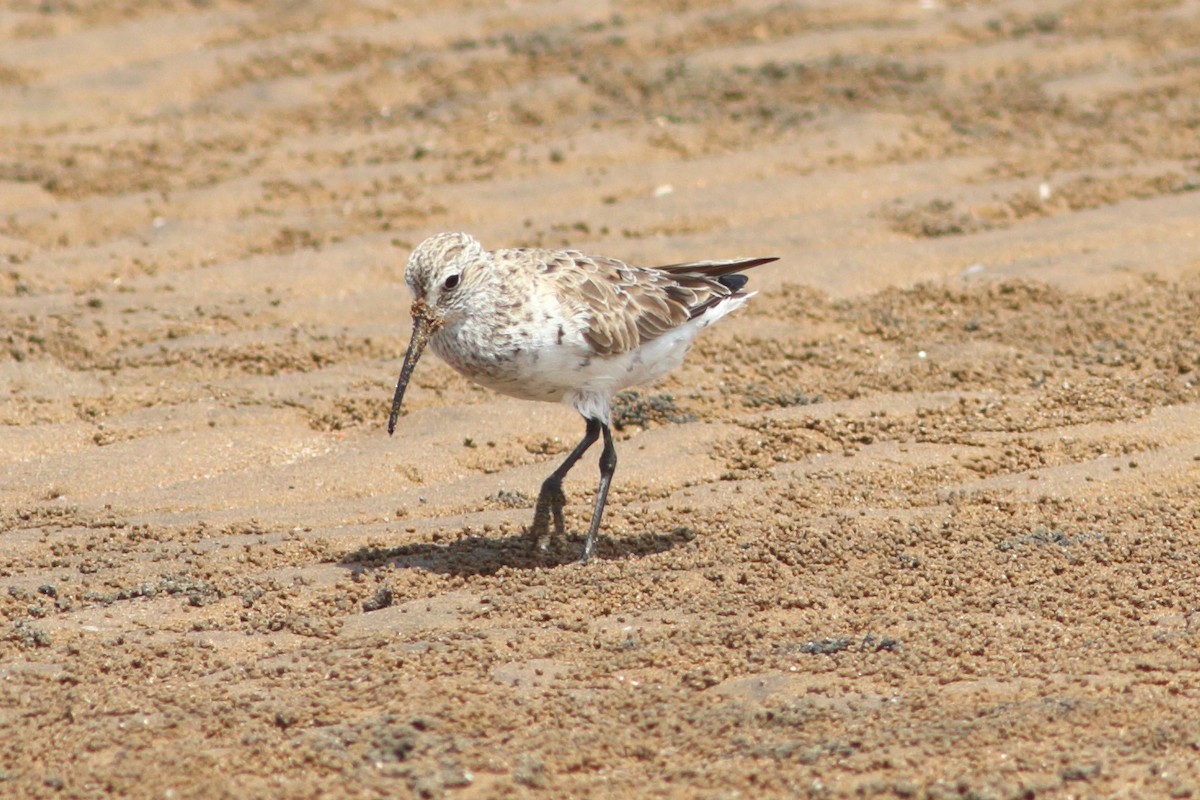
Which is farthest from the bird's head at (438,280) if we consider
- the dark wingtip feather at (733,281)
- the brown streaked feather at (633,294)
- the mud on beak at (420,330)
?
the dark wingtip feather at (733,281)

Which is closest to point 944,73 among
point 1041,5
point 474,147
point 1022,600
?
point 1041,5

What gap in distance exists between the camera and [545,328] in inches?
237

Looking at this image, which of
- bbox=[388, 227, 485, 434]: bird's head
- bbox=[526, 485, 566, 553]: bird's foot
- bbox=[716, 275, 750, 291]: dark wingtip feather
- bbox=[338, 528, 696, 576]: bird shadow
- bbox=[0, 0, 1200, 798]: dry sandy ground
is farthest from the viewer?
bbox=[716, 275, 750, 291]: dark wingtip feather

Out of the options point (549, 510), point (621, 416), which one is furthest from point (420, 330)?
point (621, 416)

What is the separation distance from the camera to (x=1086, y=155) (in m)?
10.2

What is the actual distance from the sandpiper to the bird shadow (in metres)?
0.07

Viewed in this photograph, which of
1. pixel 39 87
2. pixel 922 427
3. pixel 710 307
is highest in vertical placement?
pixel 39 87

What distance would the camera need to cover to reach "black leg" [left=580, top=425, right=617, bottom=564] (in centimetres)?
603

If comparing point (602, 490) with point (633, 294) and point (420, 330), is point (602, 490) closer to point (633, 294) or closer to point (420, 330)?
point (633, 294)

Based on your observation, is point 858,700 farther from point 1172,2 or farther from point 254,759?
point 1172,2

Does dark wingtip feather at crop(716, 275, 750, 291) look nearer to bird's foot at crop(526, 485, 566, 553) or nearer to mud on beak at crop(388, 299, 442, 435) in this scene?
bird's foot at crop(526, 485, 566, 553)

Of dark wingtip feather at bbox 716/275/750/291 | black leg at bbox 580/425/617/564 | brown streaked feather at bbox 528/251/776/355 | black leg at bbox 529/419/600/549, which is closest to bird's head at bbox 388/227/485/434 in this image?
brown streaked feather at bbox 528/251/776/355

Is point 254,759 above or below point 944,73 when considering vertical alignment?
below

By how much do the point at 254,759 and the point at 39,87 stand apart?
313 inches
